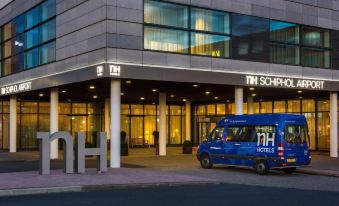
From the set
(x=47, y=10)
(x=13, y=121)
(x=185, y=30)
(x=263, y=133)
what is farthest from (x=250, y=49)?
(x=13, y=121)

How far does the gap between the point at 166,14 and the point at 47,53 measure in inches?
302

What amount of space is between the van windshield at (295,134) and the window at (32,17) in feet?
54.7

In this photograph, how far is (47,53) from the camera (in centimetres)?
2984

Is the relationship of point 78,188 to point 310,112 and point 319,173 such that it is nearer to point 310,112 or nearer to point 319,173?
point 319,173

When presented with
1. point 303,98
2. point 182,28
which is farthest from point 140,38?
point 303,98

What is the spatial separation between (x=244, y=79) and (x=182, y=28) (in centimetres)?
438

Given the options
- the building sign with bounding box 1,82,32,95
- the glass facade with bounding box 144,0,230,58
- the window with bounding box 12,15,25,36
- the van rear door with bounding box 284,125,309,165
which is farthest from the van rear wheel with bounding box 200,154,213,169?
the window with bounding box 12,15,25,36

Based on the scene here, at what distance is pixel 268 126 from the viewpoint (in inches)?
862

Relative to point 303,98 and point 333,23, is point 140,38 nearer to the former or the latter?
point 333,23

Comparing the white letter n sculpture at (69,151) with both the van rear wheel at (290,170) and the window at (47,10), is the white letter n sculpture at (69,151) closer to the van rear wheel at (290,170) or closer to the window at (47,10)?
the van rear wheel at (290,170)

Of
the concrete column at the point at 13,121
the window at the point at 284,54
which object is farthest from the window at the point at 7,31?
the window at the point at 284,54

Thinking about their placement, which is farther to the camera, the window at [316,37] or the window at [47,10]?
the window at [316,37]

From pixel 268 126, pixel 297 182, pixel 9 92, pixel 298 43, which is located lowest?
pixel 297 182

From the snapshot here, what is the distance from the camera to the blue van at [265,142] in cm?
2142
